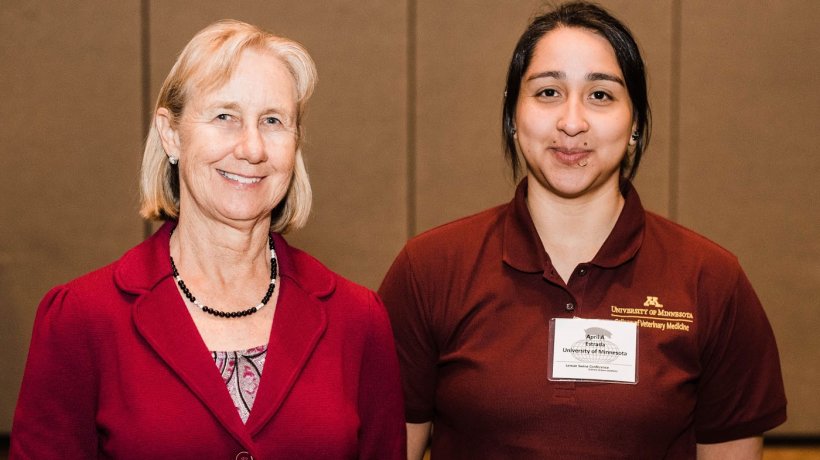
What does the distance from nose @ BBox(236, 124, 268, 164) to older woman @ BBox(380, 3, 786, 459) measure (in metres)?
0.51

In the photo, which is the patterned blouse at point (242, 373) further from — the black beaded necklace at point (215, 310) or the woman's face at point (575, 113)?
the woman's face at point (575, 113)

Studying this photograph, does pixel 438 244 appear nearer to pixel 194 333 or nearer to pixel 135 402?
pixel 194 333

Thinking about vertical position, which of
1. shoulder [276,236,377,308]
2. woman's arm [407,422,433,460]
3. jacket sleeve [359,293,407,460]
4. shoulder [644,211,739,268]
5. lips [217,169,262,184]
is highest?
lips [217,169,262,184]

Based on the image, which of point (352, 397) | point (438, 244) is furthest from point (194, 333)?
point (438, 244)

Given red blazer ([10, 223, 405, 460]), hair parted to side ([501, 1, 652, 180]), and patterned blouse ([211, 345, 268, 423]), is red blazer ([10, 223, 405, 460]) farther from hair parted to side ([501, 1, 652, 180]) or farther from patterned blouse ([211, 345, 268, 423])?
hair parted to side ([501, 1, 652, 180])

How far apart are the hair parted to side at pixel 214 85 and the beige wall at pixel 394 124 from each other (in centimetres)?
225

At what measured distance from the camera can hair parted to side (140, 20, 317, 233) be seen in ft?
5.39

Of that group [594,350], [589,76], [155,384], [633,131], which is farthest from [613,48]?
[155,384]

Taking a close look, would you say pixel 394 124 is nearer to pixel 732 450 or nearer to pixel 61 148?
pixel 61 148

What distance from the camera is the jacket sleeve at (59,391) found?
154 centimetres

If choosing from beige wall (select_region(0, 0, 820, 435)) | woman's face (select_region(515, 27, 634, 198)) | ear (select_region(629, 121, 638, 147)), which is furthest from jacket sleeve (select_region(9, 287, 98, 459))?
beige wall (select_region(0, 0, 820, 435))

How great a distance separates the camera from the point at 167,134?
1729mm

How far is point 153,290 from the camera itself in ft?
5.47

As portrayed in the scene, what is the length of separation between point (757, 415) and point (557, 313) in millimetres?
521
